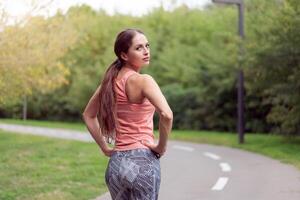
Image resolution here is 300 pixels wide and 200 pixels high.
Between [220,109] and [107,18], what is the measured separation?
54.6 ft

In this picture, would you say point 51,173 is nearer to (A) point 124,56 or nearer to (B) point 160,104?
(A) point 124,56

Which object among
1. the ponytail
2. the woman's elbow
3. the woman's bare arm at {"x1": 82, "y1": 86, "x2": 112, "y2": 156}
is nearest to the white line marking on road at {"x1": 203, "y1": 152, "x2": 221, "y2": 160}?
the woman's bare arm at {"x1": 82, "y1": 86, "x2": 112, "y2": 156}

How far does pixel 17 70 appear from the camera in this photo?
15.3 meters

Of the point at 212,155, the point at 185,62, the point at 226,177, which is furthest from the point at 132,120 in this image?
the point at 185,62

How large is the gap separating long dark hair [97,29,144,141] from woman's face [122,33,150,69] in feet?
0.08

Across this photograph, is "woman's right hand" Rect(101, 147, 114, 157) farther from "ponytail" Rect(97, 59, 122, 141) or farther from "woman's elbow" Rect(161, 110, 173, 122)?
"woman's elbow" Rect(161, 110, 173, 122)

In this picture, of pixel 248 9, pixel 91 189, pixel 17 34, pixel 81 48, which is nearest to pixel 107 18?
pixel 81 48

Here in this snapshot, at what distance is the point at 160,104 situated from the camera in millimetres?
3129

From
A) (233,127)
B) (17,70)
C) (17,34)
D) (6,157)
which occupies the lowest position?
(233,127)

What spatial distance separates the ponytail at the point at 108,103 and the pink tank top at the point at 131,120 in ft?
0.11

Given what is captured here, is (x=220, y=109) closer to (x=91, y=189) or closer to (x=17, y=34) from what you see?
(x=17, y=34)

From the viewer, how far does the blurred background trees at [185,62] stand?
15234 millimetres

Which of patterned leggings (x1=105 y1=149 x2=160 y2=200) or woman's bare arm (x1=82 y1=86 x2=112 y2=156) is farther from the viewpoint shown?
woman's bare arm (x1=82 y1=86 x2=112 y2=156)

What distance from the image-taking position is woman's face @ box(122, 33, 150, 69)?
3.33 metres
